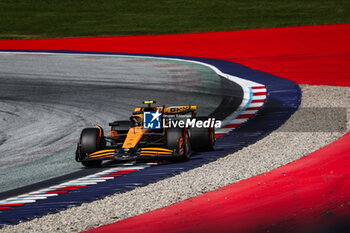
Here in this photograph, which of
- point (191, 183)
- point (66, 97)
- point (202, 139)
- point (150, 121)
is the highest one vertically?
point (66, 97)

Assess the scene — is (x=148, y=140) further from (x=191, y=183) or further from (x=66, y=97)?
(x=66, y=97)

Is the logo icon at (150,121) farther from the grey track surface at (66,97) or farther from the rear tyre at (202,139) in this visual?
the grey track surface at (66,97)

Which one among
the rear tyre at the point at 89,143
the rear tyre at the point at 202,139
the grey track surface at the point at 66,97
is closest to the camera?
the rear tyre at the point at 89,143

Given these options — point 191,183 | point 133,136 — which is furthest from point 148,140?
point 191,183

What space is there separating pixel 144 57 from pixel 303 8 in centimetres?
1769

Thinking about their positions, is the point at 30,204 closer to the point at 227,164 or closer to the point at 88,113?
the point at 227,164

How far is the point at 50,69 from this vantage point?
23.6 meters

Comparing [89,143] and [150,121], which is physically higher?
[150,121]

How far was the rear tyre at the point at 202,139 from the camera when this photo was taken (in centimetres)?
→ 1049

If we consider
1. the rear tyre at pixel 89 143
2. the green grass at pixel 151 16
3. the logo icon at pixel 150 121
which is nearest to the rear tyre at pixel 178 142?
the logo icon at pixel 150 121

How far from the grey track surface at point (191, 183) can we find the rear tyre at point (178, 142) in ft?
1.79

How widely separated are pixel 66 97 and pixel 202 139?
312 inches

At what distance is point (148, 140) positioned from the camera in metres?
10.2

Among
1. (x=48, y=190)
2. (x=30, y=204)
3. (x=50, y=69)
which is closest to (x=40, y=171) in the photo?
(x=48, y=190)
